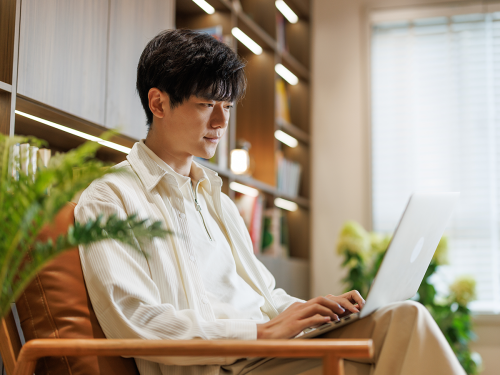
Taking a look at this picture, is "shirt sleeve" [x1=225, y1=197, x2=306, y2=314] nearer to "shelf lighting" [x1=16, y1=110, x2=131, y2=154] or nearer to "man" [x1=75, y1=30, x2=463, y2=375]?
"man" [x1=75, y1=30, x2=463, y2=375]

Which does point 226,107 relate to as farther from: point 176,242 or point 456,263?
point 456,263

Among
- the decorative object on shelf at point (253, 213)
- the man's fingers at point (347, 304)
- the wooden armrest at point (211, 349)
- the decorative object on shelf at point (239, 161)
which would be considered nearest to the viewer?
the wooden armrest at point (211, 349)

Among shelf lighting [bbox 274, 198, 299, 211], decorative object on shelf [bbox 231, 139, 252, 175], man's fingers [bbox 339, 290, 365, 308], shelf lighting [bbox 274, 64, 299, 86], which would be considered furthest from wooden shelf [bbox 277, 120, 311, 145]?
man's fingers [bbox 339, 290, 365, 308]

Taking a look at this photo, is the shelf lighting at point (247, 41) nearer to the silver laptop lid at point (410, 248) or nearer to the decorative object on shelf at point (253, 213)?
the decorative object on shelf at point (253, 213)

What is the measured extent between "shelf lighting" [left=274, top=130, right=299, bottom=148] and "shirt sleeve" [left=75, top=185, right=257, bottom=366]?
230 centimetres

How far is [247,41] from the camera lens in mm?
3164

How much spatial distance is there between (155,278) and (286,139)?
2540 millimetres

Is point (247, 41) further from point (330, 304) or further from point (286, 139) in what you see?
point (330, 304)

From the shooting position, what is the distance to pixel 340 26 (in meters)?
3.89

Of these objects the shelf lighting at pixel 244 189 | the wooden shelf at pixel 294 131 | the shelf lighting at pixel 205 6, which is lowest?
the shelf lighting at pixel 244 189

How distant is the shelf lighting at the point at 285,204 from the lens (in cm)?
349

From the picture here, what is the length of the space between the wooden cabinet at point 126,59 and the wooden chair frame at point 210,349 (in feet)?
3.13

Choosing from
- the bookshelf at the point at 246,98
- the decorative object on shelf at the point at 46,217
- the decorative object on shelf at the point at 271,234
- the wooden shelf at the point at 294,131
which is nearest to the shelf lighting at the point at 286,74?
the bookshelf at the point at 246,98

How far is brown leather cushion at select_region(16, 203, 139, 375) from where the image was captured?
3.62 ft
